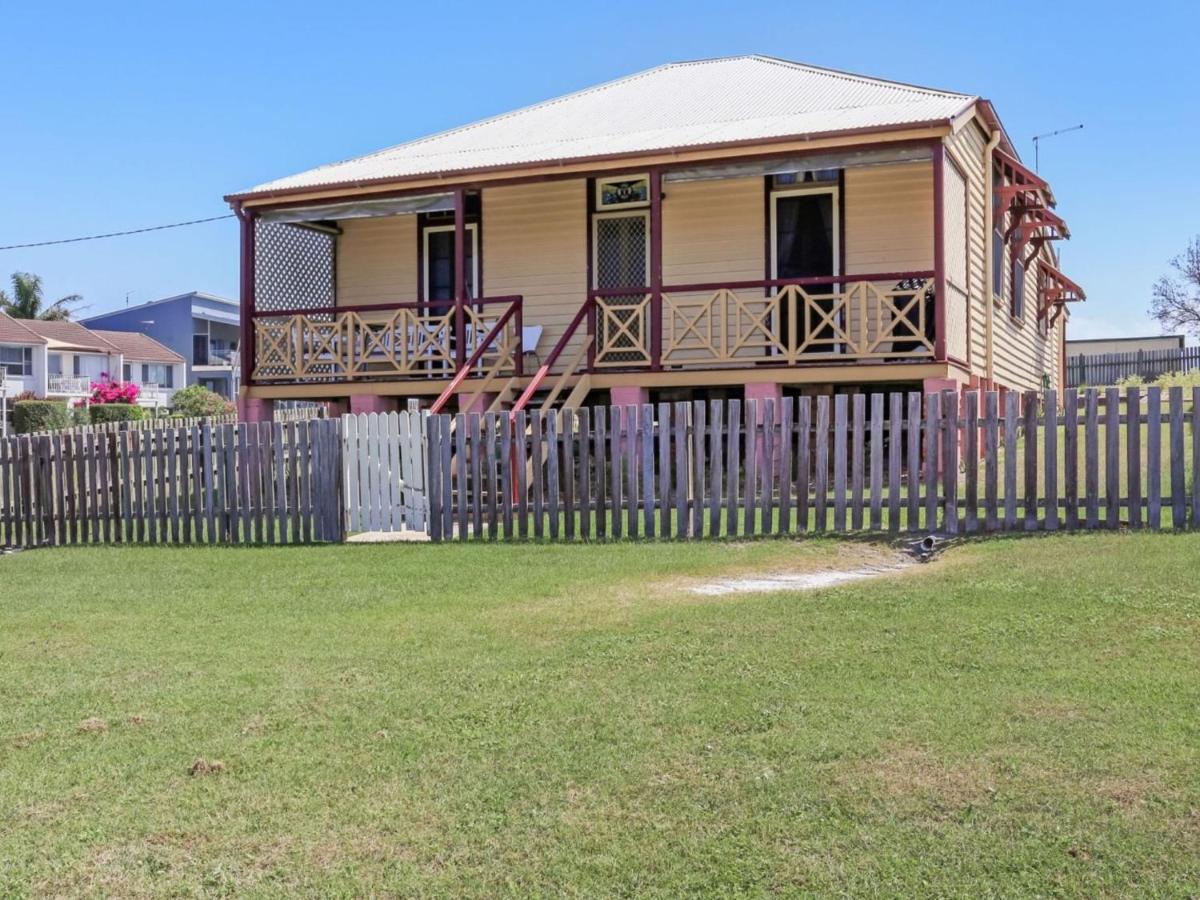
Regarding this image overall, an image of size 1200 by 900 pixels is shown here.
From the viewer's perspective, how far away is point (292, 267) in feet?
62.2

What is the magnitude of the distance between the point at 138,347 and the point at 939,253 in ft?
227

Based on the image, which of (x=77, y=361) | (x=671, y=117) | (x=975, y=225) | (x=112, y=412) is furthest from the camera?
(x=77, y=361)

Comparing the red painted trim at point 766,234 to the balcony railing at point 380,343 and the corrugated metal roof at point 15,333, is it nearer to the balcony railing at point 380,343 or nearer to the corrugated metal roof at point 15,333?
the balcony railing at point 380,343

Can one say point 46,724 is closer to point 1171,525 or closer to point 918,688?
point 918,688

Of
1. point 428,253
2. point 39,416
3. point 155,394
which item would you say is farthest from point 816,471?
point 155,394

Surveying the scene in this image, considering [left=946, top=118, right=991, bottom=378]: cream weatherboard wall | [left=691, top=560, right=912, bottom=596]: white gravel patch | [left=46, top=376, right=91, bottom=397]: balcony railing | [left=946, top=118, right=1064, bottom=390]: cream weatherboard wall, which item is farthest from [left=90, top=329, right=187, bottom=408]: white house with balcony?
[left=691, top=560, right=912, bottom=596]: white gravel patch

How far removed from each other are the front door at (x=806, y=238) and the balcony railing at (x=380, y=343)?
395 cm

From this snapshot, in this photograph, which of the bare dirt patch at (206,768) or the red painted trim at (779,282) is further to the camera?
the red painted trim at (779,282)

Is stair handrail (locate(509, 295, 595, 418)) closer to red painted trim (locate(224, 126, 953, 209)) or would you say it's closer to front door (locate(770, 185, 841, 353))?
red painted trim (locate(224, 126, 953, 209))

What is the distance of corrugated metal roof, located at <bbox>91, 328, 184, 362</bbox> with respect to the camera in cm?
7275

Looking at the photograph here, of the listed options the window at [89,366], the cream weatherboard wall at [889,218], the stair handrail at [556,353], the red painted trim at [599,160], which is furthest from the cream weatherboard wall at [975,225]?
the window at [89,366]

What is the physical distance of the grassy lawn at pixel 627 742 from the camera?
3674mm

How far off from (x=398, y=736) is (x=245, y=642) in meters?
2.31

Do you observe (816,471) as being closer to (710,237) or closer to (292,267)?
(710,237)
